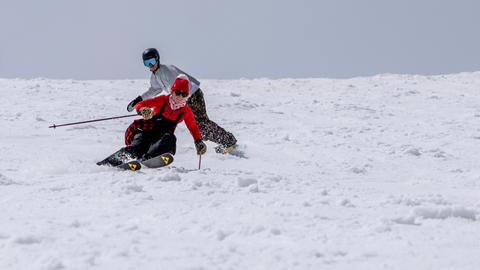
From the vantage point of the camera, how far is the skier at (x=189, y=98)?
179 inches

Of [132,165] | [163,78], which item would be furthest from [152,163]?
[163,78]

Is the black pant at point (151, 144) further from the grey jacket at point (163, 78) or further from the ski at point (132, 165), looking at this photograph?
the grey jacket at point (163, 78)

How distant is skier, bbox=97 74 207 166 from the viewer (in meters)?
3.80

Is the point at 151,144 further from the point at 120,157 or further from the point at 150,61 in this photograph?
the point at 150,61

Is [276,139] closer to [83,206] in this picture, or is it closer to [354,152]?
[354,152]

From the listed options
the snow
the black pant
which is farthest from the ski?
the black pant

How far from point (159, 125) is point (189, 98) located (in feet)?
3.22

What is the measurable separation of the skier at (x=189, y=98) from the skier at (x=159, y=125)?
0.38 metres

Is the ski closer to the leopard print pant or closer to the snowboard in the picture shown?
the snowboard

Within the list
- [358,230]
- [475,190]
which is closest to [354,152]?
[475,190]

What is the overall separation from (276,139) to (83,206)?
14.2ft

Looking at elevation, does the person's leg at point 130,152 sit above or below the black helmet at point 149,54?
below

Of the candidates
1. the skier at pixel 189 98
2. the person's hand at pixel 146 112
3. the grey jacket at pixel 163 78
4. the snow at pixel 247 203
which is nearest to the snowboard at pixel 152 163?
the snow at pixel 247 203

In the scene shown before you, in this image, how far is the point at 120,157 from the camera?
3.72 metres
